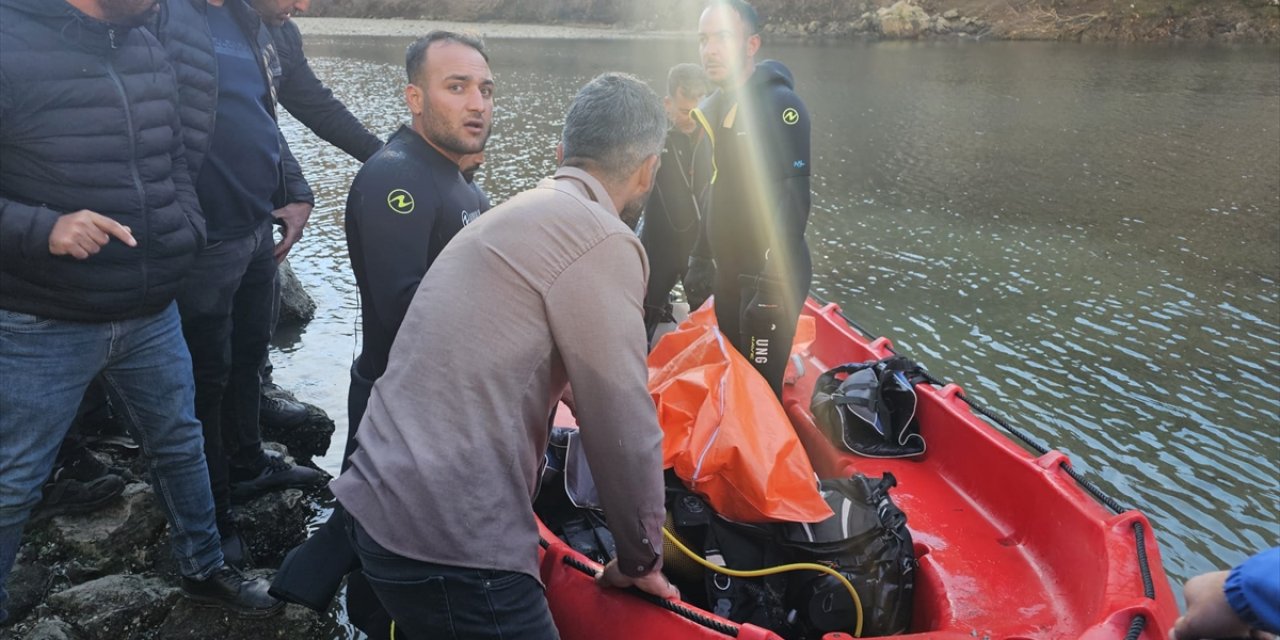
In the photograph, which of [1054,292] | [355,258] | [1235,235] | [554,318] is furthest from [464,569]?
[1235,235]

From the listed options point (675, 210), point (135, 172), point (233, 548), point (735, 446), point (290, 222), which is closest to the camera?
point (135, 172)

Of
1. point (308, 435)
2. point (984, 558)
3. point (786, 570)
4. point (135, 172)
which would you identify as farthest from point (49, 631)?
point (984, 558)

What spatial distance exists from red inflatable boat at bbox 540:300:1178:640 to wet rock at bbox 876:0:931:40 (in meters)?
39.5

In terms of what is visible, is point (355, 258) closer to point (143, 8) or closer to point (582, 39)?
point (143, 8)

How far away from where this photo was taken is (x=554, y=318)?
1.71 m

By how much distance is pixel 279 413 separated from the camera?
4.88 m

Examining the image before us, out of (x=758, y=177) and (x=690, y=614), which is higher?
(x=758, y=177)

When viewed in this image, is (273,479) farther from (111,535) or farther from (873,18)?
(873,18)

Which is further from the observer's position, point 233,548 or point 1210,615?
point 233,548

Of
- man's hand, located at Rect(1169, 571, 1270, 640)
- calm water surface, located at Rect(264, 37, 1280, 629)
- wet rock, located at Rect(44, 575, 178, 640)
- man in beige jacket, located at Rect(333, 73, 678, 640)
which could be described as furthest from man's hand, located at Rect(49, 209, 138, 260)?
calm water surface, located at Rect(264, 37, 1280, 629)

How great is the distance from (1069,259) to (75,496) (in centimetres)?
947

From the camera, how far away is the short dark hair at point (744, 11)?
391cm

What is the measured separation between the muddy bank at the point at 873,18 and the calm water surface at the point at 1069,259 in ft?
45.5

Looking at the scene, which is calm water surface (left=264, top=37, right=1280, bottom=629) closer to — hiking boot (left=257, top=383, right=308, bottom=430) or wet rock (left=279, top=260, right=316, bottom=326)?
wet rock (left=279, top=260, right=316, bottom=326)
